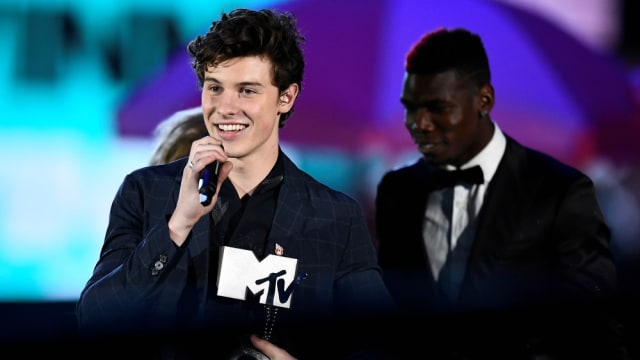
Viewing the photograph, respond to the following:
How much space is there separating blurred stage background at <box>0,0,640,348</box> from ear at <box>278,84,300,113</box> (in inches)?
17.4

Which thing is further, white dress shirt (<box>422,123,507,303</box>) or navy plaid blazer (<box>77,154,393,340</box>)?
white dress shirt (<box>422,123,507,303</box>)

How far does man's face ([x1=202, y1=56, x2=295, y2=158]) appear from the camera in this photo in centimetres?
220

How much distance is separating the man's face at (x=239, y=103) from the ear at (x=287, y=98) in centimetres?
6

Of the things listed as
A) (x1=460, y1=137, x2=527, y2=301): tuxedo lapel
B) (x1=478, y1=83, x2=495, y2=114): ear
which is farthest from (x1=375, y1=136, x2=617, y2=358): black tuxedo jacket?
(x1=478, y1=83, x2=495, y2=114): ear

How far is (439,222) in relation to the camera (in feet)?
8.93

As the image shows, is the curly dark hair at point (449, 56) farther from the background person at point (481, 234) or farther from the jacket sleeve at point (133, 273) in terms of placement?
the jacket sleeve at point (133, 273)

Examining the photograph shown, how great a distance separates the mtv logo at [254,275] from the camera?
7.16 feet

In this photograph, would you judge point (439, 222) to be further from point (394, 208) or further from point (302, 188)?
point (302, 188)

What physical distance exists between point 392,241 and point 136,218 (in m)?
0.93

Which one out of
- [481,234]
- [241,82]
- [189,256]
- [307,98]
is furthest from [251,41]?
[481,234]

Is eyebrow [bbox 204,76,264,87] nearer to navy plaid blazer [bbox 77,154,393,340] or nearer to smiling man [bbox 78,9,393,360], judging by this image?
smiling man [bbox 78,9,393,360]

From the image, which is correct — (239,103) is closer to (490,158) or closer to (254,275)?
(254,275)

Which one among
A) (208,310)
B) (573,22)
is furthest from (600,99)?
(208,310)

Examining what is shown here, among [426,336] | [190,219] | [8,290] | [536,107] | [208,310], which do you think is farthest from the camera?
[536,107]
